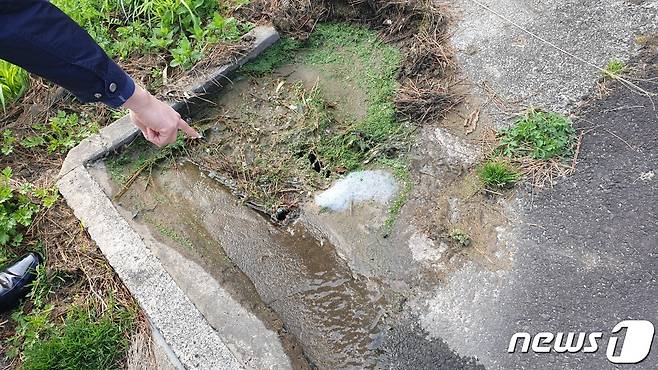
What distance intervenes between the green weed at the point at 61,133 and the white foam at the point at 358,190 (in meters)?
1.64

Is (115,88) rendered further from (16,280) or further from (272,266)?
(16,280)

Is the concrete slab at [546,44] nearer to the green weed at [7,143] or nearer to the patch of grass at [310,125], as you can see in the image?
the patch of grass at [310,125]

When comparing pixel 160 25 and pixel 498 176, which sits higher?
pixel 160 25

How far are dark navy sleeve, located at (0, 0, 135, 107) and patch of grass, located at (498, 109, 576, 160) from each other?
6.81ft

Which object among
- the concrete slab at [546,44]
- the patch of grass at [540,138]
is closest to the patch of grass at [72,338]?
the patch of grass at [540,138]

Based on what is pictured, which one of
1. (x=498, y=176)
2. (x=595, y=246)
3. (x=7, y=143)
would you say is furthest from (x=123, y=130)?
(x=595, y=246)

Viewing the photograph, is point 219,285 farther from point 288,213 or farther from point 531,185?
point 531,185

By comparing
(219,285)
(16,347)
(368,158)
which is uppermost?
(368,158)

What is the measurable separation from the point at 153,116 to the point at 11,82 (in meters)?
2.57

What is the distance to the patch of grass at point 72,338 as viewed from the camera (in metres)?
2.80

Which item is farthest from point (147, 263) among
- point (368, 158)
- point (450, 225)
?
point (450, 225)

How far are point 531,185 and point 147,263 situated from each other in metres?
2.11

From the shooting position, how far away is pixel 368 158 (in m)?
3.34

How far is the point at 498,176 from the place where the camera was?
9.93 ft
